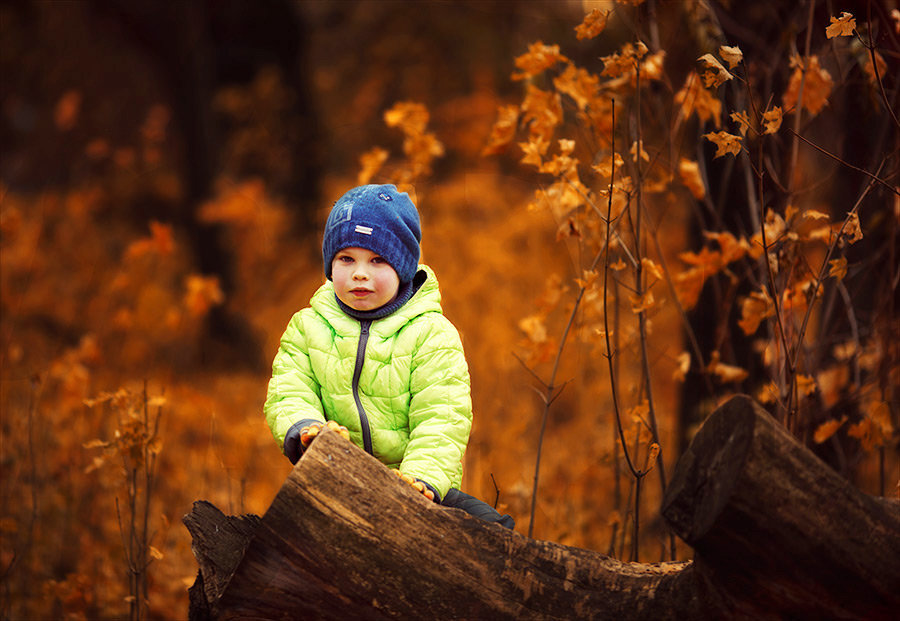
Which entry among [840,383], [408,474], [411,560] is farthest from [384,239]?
[840,383]

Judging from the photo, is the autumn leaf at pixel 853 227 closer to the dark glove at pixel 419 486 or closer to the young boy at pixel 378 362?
the young boy at pixel 378 362

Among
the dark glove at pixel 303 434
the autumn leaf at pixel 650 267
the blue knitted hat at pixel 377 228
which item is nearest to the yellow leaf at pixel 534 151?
the autumn leaf at pixel 650 267

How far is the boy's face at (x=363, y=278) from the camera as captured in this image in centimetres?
207

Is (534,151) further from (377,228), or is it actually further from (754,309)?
(754,309)

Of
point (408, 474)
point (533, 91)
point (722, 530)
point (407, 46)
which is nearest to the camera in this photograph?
point (722, 530)

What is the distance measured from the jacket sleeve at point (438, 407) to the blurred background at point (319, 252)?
0.51 m

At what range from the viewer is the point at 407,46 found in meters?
11.3

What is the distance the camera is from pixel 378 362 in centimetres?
209

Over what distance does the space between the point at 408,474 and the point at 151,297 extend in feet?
19.3

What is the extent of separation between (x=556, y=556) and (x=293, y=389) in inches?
32.4

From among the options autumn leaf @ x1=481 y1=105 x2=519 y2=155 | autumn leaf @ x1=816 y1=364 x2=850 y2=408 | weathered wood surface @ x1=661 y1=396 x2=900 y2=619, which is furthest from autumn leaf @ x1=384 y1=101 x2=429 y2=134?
autumn leaf @ x1=816 y1=364 x2=850 y2=408

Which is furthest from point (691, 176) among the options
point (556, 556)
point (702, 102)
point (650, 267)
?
point (556, 556)

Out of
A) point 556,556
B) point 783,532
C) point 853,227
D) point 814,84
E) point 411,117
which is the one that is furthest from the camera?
point 411,117

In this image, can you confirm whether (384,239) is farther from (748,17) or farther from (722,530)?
(748,17)
